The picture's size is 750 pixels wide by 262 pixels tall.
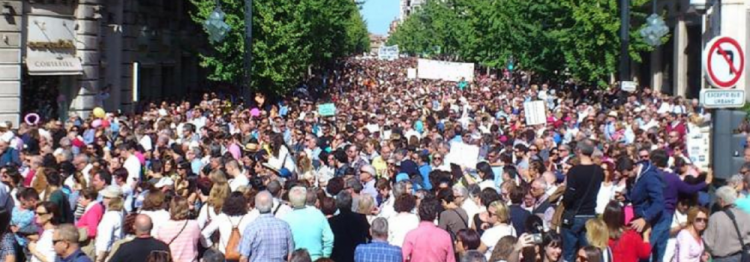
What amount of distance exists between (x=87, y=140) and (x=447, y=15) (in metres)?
64.1

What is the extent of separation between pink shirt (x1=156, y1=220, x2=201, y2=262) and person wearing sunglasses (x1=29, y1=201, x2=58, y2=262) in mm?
942

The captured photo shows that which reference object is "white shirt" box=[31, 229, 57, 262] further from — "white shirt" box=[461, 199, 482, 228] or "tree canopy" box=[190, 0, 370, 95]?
"tree canopy" box=[190, 0, 370, 95]

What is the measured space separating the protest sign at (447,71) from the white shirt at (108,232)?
40.4 m

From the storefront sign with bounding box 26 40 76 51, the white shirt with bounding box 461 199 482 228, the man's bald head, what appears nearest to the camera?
the man's bald head

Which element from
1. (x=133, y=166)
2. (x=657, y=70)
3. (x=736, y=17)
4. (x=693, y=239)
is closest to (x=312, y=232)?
(x=693, y=239)

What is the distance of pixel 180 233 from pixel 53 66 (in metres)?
20.5

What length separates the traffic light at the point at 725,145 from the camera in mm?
10945

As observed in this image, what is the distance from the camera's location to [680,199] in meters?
12.4

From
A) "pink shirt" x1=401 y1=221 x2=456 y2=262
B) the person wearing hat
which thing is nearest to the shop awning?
the person wearing hat

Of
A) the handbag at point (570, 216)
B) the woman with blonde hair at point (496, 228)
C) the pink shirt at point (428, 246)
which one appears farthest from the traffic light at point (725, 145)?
the pink shirt at point (428, 246)

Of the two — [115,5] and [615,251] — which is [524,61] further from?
[615,251]

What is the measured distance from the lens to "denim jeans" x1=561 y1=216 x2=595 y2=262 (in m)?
11.7

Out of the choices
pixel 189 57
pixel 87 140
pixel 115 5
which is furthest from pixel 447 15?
pixel 87 140

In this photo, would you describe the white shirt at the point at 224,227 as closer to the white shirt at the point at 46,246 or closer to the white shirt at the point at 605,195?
the white shirt at the point at 46,246
